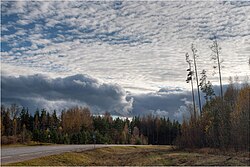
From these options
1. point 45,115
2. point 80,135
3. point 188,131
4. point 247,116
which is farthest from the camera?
point 45,115

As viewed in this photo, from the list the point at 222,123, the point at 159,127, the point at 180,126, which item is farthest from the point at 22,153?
the point at 159,127

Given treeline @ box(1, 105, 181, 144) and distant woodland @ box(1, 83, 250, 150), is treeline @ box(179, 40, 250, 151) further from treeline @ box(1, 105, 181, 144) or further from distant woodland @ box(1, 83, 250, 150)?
treeline @ box(1, 105, 181, 144)

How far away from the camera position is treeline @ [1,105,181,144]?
238ft

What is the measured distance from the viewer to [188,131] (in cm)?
4653

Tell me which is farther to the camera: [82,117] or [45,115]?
[45,115]

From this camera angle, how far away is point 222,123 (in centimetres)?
3697

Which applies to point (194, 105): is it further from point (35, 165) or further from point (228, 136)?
point (35, 165)

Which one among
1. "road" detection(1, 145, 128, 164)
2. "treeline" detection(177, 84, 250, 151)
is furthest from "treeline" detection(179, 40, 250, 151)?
"road" detection(1, 145, 128, 164)

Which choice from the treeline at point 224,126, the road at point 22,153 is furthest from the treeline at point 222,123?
the road at point 22,153

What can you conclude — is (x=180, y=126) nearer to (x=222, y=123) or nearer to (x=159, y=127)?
(x=222, y=123)

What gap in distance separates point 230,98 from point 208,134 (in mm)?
7825

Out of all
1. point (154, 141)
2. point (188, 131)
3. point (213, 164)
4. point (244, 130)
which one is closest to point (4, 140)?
point (188, 131)

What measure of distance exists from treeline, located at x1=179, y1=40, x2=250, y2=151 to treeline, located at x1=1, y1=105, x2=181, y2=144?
85.7ft

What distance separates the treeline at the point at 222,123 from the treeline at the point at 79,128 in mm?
26115
